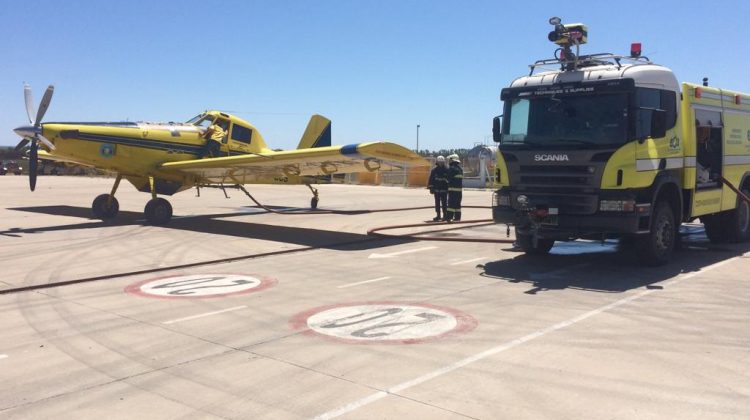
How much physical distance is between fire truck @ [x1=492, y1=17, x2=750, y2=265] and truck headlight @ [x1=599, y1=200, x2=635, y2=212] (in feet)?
0.05

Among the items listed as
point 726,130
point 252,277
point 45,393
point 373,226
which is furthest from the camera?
point 373,226

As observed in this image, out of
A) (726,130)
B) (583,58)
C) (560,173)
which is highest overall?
(583,58)

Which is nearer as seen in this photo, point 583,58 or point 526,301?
point 526,301

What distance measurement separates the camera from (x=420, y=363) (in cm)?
493

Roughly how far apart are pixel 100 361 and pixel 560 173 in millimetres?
6761

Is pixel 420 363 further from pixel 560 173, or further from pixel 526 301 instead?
pixel 560 173

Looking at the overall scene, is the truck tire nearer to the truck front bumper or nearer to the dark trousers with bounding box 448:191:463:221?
the truck front bumper

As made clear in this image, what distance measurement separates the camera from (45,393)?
4.30m

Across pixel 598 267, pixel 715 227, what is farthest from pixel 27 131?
pixel 715 227

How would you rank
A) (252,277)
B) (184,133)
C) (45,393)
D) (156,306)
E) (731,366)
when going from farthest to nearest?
(184,133)
(252,277)
(156,306)
(731,366)
(45,393)

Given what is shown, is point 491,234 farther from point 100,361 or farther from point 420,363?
point 100,361

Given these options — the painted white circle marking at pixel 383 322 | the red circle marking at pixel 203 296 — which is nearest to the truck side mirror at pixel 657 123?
the painted white circle marking at pixel 383 322

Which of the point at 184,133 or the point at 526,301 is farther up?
the point at 184,133

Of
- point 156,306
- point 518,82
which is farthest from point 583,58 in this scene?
point 156,306
